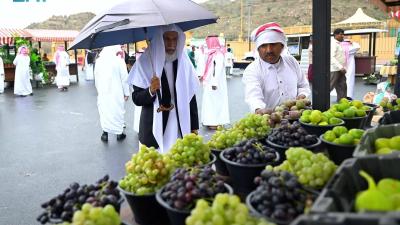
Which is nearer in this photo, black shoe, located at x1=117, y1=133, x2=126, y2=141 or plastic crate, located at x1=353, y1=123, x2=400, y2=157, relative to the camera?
plastic crate, located at x1=353, y1=123, x2=400, y2=157

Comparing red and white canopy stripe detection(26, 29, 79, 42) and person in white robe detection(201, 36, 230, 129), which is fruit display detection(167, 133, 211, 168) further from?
red and white canopy stripe detection(26, 29, 79, 42)

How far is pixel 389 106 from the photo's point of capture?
11.2ft

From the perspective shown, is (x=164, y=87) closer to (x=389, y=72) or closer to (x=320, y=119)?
(x=320, y=119)

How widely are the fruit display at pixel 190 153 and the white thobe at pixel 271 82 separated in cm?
169

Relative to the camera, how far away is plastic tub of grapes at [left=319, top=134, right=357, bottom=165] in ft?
7.02

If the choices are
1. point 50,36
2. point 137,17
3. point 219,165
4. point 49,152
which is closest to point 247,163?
point 219,165

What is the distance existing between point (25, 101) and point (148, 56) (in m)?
13.1

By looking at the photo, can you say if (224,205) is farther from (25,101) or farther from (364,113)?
(25,101)

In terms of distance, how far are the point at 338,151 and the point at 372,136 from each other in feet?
0.75

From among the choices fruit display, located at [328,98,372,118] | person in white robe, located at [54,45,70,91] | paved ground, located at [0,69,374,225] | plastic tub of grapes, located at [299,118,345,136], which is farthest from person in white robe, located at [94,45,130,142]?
person in white robe, located at [54,45,70,91]

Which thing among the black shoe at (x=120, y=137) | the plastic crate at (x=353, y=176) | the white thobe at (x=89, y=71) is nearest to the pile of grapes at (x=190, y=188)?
the plastic crate at (x=353, y=176)

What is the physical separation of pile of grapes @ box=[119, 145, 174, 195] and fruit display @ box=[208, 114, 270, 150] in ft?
1.73

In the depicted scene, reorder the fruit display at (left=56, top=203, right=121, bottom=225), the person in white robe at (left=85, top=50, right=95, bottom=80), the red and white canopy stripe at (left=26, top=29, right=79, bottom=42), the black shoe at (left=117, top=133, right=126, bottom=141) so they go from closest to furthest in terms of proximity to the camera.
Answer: the fruit display at (left=56, top=203, right=121, bottom=225), the black shoe at (left=117, top=133, right=126, bottom=141), the person in white robe at (left=85, top=50, right=95, bottom=80), the red and white canopy stripe at (left=26, top=29, right=79, bottom=42)

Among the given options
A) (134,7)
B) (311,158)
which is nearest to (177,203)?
(311,158)
